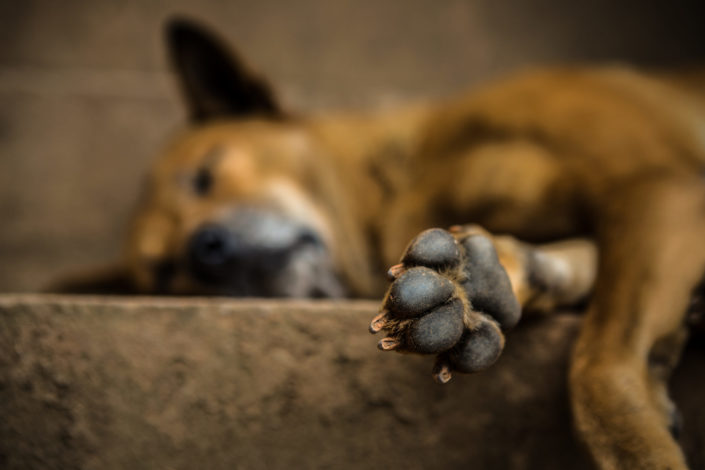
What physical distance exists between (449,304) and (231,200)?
1036mm

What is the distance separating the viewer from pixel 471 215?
1576 millimetres

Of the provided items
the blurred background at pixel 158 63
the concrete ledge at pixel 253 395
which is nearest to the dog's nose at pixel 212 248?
the concrete ledge at pixel 253 395

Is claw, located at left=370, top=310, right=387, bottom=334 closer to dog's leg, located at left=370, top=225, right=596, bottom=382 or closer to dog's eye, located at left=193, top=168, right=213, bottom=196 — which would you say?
dog's leg, located at left=370, top=225, right=596, bottom=382

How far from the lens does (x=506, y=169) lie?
1.53 meters

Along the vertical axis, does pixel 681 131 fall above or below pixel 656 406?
above

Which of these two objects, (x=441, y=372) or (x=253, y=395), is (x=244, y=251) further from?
(x=441, y=372)

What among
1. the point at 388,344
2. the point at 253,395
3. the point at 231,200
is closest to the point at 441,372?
the point at 388,344

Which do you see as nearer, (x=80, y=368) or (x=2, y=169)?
(x=80, y=368)

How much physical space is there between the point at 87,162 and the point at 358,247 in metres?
1.33

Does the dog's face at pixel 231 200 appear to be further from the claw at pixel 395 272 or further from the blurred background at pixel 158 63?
the claw at pixel 395 272

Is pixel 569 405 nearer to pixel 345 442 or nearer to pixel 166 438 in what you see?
pixel 345 442

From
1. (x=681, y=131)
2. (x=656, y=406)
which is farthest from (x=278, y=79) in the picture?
(x=656, y=406)

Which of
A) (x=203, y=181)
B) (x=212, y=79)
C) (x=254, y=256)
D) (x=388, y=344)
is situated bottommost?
(x=254, y=256)

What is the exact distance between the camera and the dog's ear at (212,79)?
191 centimetres
